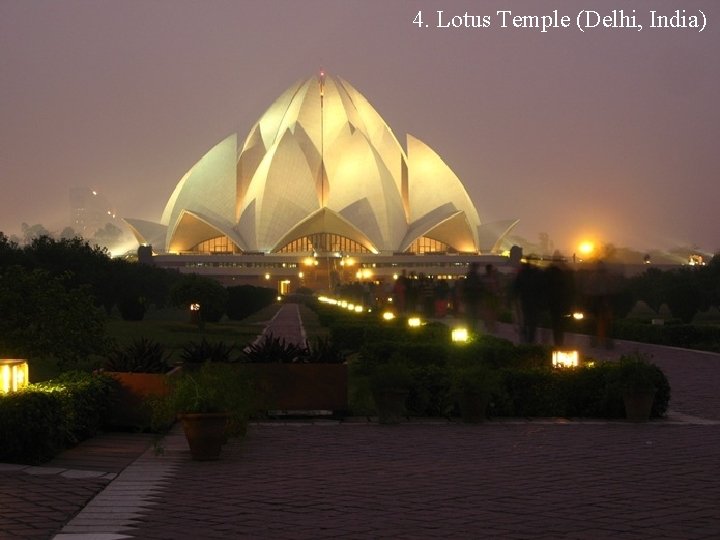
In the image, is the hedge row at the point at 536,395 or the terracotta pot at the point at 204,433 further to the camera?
the hedge row at the point at 536,395

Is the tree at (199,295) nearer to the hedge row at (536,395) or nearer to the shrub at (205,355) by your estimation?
the shrub at (205,355)

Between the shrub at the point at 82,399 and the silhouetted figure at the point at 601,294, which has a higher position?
the silhouetted figure at the point at 601,294

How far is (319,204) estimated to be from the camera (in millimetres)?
92500

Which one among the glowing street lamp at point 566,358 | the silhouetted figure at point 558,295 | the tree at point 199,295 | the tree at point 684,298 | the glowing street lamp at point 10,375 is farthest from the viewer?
the tree at point 684,298

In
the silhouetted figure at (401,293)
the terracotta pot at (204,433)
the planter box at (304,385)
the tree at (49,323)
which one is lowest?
the terracotta pot at (204,433)

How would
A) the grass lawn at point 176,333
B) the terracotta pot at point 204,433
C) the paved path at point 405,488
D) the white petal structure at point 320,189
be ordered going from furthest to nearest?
1. the white petal structure at point 320,189
2. the grass lawn at point 176,333
3. the terracotta pot at point 204,433
4. the paved path at point 405,488

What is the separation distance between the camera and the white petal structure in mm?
91250

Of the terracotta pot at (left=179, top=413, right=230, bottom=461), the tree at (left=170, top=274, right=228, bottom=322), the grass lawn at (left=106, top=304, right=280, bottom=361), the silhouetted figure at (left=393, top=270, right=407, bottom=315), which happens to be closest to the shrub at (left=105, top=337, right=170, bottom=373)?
the terracotta pot at (left=179, top=413, right=230, bottom=461)

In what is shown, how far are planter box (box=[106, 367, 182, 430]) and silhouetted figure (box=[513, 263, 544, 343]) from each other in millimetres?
7136

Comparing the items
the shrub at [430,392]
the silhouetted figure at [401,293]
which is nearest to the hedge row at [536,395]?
the shrub at [430,392]

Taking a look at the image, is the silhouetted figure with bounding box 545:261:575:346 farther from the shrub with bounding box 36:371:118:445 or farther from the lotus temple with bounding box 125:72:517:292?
the lotus temple with bounding box 125:72:517:292

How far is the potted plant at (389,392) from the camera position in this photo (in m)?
10.7

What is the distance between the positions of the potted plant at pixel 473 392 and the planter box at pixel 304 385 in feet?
3.74

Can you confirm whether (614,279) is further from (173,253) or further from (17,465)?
A: (173,253)
